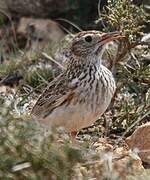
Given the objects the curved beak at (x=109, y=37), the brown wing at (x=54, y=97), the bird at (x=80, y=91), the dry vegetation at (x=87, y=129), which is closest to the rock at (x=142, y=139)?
the dry vegetation at (x=87, y=129)

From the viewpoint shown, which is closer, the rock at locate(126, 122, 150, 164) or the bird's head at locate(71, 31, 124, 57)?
the rock at locate(126, 122, 150, 164)

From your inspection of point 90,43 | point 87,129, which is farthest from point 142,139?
point 87,129

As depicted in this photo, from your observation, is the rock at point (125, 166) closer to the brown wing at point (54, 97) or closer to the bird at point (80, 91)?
the bird at point (80, 91)

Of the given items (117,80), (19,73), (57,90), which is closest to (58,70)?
(19,73)

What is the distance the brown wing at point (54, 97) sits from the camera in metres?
6.75

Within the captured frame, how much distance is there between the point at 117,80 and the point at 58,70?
1.08 metres

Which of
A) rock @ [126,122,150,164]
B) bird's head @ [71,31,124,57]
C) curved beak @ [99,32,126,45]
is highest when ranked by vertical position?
curved beak @ [99,32,126,45]

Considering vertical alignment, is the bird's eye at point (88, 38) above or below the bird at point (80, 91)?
above

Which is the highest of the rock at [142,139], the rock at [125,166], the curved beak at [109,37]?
the curved beak at [109,37]

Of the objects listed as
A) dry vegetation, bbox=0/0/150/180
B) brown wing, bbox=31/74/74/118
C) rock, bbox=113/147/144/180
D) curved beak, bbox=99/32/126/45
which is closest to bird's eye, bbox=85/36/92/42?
curved beak, bbox=99/32/126/45

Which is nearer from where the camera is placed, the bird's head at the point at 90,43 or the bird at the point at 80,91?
the bird at the point at 80,91

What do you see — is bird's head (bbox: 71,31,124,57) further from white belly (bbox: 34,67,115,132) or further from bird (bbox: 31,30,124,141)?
white belly (bbox: 34,67,115,132)

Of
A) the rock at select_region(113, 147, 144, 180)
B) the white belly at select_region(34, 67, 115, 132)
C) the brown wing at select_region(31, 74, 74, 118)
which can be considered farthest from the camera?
the brown wing at select_region(31, 74, 74, 118)

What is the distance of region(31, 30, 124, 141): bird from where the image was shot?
261 inches
